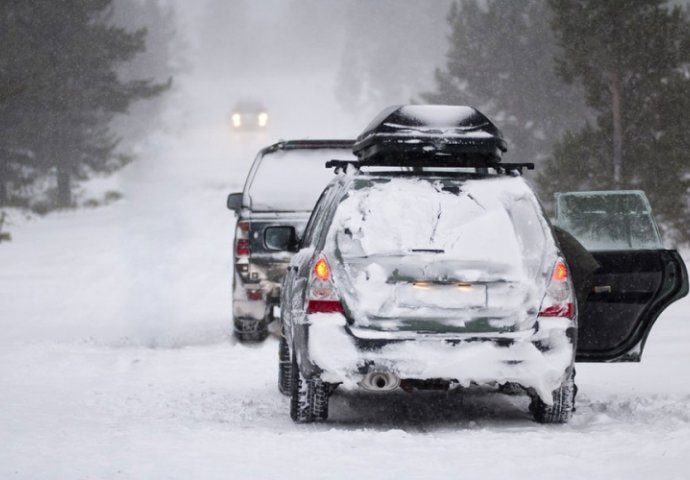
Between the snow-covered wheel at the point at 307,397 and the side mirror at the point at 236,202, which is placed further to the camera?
the side mirror at the point at 236,202

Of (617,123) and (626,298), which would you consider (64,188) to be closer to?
(617,123)

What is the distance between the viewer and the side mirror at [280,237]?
9.08 m

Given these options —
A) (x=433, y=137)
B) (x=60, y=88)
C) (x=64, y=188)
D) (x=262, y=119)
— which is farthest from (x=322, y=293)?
(x=262, y=119)

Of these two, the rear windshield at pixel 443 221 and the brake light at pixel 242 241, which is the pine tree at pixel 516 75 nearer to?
the brake light at pixel 242 241

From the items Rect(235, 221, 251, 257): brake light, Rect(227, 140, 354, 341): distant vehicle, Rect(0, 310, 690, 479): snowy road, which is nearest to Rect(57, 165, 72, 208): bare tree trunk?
Rect(227, 140, 354, 341): distant vehicle

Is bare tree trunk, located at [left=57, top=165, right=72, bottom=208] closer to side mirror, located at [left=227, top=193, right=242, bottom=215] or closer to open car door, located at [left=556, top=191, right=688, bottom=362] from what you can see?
side mirror, located at [left=227, top=193, right=242, bottom=215]

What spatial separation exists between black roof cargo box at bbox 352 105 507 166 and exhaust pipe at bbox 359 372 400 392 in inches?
73.1

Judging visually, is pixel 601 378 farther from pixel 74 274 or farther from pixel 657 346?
pixel 74 274

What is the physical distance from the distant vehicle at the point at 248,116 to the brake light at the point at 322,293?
7306 centimetres

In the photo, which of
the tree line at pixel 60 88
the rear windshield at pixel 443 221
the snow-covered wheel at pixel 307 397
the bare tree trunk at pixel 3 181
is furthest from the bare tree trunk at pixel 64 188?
the rear windshield at pixel 443 221

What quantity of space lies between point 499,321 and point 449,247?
1.83 feet

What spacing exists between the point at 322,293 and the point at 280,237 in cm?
174

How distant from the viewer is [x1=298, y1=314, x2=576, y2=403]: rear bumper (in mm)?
7289

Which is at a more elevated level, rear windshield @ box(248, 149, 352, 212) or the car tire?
rear windshield @ box(248, 149, 352, 212)
